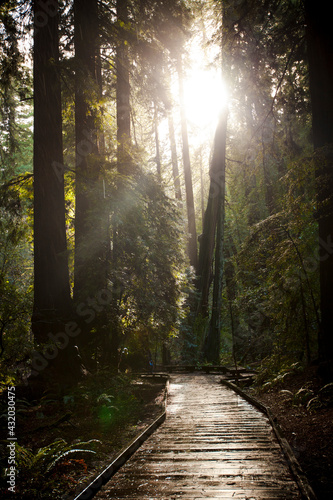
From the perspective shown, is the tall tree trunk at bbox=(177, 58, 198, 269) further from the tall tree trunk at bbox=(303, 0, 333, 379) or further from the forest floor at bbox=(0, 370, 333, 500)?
the tall tree trunk at bbox=(303, 0, 333, 379)

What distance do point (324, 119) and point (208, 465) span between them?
5.93 metres

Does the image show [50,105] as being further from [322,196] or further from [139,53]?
[322,196]

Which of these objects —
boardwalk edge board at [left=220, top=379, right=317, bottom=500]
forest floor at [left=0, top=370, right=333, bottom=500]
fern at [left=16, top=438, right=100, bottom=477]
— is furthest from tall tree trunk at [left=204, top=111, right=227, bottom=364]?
fern at [left=16, top=438, right=100, bottom=477]

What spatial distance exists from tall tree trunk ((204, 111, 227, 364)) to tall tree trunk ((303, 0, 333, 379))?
11757 millimetres

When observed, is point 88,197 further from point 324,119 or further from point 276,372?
point 276,372

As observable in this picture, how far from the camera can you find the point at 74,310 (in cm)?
877

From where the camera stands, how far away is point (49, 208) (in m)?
8.14

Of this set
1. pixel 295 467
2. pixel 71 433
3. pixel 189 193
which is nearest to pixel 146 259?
pixel 71 433

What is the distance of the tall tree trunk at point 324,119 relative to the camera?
635 centimetres

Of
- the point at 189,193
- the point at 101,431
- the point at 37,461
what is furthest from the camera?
the point at 189,193

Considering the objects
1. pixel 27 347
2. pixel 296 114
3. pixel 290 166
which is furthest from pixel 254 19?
pixel 27 347

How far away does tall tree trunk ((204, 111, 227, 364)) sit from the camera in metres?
18.4

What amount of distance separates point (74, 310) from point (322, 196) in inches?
242

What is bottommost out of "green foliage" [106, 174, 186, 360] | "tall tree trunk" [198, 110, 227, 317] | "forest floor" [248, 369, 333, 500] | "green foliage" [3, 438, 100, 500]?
"forest floor" [248, 369, 333, 500]
